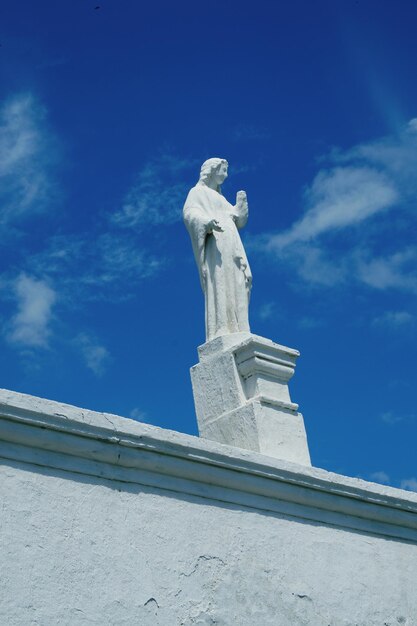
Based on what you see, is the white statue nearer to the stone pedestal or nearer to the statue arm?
the statue arm

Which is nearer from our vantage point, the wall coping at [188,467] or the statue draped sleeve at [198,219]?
the wall coping at [188,467]

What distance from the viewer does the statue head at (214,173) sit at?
27.4 ft

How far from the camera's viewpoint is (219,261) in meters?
7.80

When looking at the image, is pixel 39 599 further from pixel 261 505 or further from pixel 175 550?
pixel 261 505

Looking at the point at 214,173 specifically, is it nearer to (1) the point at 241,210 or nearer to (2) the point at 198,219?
(1) the point at 241,210

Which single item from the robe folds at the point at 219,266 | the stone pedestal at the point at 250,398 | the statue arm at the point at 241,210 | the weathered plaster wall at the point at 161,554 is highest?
the statue arm at the point at 241,210

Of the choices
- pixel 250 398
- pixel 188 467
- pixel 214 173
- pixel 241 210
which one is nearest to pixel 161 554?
pixel 188 467

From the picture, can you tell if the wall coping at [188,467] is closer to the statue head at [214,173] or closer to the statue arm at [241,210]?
the statue arm at [241,210]

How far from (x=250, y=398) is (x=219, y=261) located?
131 centimetres

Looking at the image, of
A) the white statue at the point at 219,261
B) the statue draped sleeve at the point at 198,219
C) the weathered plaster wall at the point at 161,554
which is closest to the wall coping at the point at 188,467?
the weathered plaster wall at the point at 161,554

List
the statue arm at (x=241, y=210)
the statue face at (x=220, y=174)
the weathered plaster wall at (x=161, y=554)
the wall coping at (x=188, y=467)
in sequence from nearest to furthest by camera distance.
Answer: the weathered plaster wall at (x=161, y=554) < the wall coping at (x=188, y=467) < the statue arm at (x=241, y=210) < the statue face at (x=220, y=174)

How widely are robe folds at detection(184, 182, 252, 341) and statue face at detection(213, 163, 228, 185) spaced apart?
1.04 ft

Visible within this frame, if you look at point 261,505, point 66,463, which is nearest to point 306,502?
point 261,505

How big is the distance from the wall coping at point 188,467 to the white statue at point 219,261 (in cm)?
158
